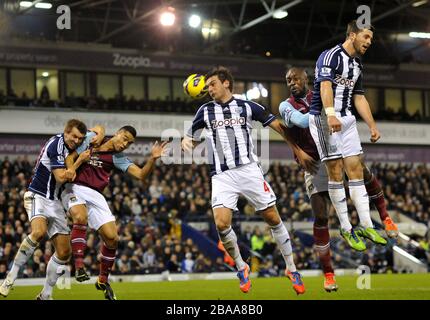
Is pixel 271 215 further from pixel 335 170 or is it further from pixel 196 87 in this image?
pixel 196 87

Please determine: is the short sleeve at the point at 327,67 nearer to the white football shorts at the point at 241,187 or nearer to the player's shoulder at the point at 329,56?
the player's shoulder at the point at 329,56

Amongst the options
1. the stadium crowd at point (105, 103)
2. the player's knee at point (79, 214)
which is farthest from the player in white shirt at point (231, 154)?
the stadium crowd at point (105, 103)

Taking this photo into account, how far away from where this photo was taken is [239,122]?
11.2 meters

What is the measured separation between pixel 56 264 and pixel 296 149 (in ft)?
12.0

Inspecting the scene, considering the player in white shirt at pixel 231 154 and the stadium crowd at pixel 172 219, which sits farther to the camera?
the stadium crowd at pixel 172 219

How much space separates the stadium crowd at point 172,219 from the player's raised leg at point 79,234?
36.3 feet

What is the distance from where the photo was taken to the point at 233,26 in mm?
40531

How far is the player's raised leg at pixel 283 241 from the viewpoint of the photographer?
11266mm

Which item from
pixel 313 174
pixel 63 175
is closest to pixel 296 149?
pixel 313 174

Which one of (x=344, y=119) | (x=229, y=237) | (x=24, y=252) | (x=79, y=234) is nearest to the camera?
(x=344, y=119)

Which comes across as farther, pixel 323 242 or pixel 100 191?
pixel 100 191

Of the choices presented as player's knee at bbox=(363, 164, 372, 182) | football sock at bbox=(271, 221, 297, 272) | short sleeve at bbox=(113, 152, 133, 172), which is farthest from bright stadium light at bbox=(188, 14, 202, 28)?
football sock at bbox=(271, 221, 297, 272)
